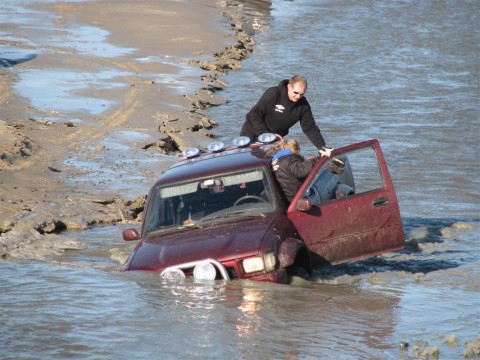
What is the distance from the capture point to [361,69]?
28594 mm

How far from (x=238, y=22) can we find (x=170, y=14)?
11.1ft

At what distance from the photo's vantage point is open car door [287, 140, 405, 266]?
10.2 meters

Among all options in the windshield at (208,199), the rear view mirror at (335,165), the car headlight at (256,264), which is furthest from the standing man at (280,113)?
the car headlight at (256,264)

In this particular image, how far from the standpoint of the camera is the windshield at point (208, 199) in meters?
10.2

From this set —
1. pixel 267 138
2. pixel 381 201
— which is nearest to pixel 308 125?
pixel 267 138

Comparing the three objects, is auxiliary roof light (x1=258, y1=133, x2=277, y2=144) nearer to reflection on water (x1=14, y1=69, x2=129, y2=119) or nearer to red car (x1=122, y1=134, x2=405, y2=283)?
red car (x1=122, y1=134, x2=405, y2=283)

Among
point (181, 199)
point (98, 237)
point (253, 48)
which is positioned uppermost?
point (253, 48)

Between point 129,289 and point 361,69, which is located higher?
point 361,69

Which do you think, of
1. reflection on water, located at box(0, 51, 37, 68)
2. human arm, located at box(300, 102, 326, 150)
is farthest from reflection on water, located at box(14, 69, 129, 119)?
human arm, located at box(300, 102, 326, 150)

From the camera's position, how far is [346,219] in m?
10.4

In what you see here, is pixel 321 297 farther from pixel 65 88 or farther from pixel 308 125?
pixel 65 88

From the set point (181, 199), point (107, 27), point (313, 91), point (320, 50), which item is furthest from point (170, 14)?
point (181, 199)

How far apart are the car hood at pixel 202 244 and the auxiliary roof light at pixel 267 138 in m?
1.40

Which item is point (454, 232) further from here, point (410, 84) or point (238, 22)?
point (238, 22)
